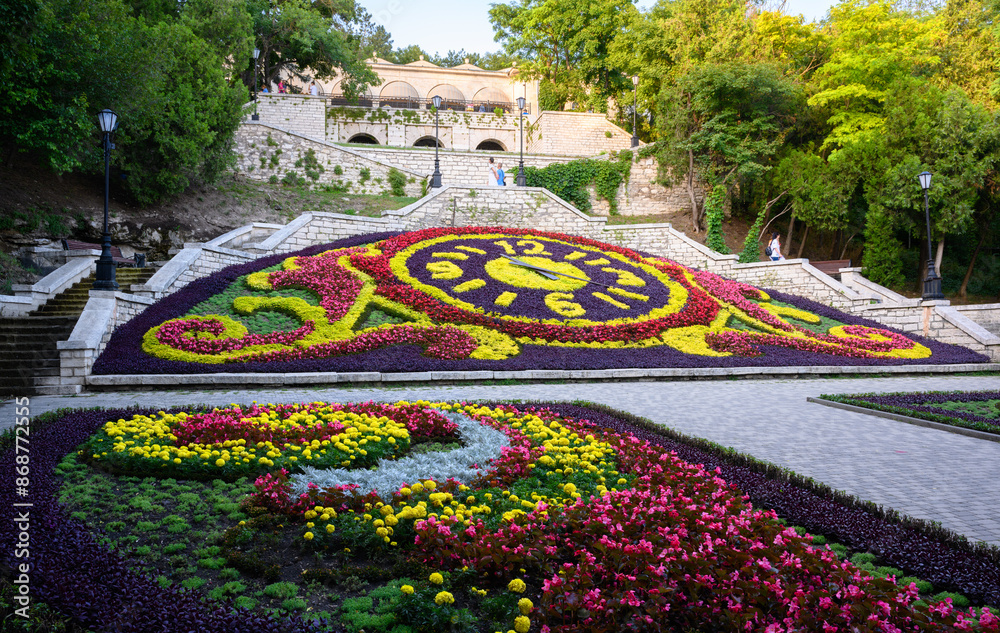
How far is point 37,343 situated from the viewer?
34.8 feet

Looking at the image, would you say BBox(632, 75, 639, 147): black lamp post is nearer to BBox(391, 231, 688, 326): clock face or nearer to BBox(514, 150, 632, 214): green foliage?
BBox(514, 150, 632, 214): green foliage

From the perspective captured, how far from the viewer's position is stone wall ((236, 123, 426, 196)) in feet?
84.2

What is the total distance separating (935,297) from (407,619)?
1757 centimetres

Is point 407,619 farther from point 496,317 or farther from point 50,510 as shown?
point 496,317

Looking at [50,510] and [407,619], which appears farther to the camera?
[50,510]

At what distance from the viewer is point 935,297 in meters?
16.2

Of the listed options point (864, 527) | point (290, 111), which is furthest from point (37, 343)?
point (290, 111)

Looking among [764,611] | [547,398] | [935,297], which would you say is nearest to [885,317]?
[935,297]

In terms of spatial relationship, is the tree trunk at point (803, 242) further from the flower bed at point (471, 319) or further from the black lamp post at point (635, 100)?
the flower bed at point (471, 319)

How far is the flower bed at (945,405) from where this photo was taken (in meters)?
7.58

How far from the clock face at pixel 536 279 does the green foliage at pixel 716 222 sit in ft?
29.2

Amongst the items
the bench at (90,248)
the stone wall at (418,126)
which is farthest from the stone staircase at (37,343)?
the stone wall at (418,126)

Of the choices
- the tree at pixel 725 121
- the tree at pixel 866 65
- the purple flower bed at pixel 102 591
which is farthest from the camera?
the tree at pixel 725 121

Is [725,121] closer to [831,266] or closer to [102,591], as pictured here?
[831,266]
